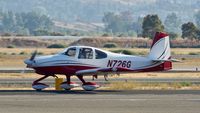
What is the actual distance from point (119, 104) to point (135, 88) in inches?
363

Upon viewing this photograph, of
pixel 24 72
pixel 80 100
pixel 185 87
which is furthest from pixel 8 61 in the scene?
pixel 80 100

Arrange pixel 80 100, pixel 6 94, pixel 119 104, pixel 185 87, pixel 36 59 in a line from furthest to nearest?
1. pixel 185 87
2. pixel 36 59
3. pixel 6 94
4. pixel 80 100
5. pixel 119 104

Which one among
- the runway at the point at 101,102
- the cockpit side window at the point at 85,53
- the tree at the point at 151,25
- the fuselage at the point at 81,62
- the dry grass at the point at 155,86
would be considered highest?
the tree at the point at 151,25

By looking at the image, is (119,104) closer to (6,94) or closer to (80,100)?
(80,100)

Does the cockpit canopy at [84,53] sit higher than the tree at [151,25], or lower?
lower

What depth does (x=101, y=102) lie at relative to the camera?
82.5 ft

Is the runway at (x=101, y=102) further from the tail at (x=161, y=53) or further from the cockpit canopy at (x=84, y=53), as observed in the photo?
the tail at (x=161, y=53)

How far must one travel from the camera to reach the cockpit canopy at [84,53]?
3262cm

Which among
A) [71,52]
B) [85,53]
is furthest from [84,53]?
[71,52]

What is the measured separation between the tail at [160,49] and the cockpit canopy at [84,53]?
2483 millimetres

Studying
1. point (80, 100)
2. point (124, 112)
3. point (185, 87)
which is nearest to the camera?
point (124, 112)

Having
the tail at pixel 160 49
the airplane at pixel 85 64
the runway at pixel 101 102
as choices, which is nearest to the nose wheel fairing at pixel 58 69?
the airplane at pixel 85 64

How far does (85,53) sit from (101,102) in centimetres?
788

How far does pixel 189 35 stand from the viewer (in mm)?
154625
